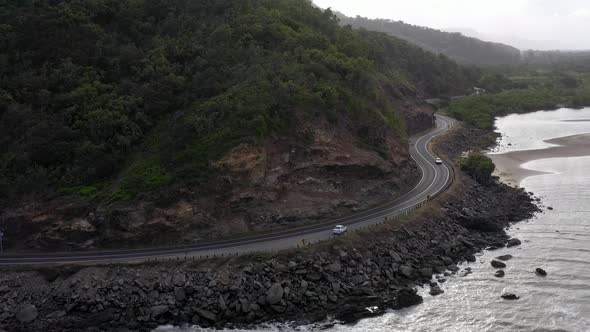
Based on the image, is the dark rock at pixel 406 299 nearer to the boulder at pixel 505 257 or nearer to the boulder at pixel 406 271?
the boulder at pixel 406 271

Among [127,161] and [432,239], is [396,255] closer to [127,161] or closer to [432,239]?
[432,239]

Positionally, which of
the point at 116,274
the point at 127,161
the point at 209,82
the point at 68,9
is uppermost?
the point at 68,9

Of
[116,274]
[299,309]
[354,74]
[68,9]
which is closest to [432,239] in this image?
[299,309]

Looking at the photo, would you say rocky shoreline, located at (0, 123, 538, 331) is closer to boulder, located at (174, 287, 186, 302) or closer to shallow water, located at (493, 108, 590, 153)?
boulder, located at (174, 287, 186, 302)

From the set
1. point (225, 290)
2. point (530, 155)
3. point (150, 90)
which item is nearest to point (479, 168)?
point (530, 155)

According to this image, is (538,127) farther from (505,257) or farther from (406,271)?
(406,271)

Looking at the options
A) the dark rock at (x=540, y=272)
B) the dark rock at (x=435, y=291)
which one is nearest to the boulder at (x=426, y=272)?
the dark rock at (x=435, y=291)

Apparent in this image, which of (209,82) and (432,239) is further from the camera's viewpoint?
(209,82)
